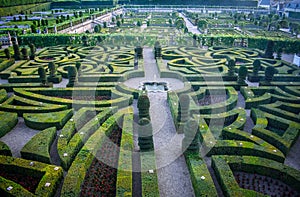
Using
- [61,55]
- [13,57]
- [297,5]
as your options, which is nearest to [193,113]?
[61,55]

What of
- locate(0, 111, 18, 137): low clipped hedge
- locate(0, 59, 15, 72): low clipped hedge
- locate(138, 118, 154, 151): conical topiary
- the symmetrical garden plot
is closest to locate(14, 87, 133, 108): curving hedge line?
locate(0, 111, 18, 137): low clipped hedge

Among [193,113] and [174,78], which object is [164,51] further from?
[193,113]

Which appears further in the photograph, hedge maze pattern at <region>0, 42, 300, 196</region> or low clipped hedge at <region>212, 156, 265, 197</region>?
hedge maze pattern at <region>0, 42, 300, 196</region>

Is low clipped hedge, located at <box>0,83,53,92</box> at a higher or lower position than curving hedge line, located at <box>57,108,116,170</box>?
higher

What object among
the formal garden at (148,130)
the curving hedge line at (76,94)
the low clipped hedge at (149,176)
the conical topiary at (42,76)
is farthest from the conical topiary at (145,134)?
the conical topiary at (42,76)

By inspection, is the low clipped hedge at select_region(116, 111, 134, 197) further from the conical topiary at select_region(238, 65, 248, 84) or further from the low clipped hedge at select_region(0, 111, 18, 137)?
the conical topiary at select_region(238, 65, 248, 84)
